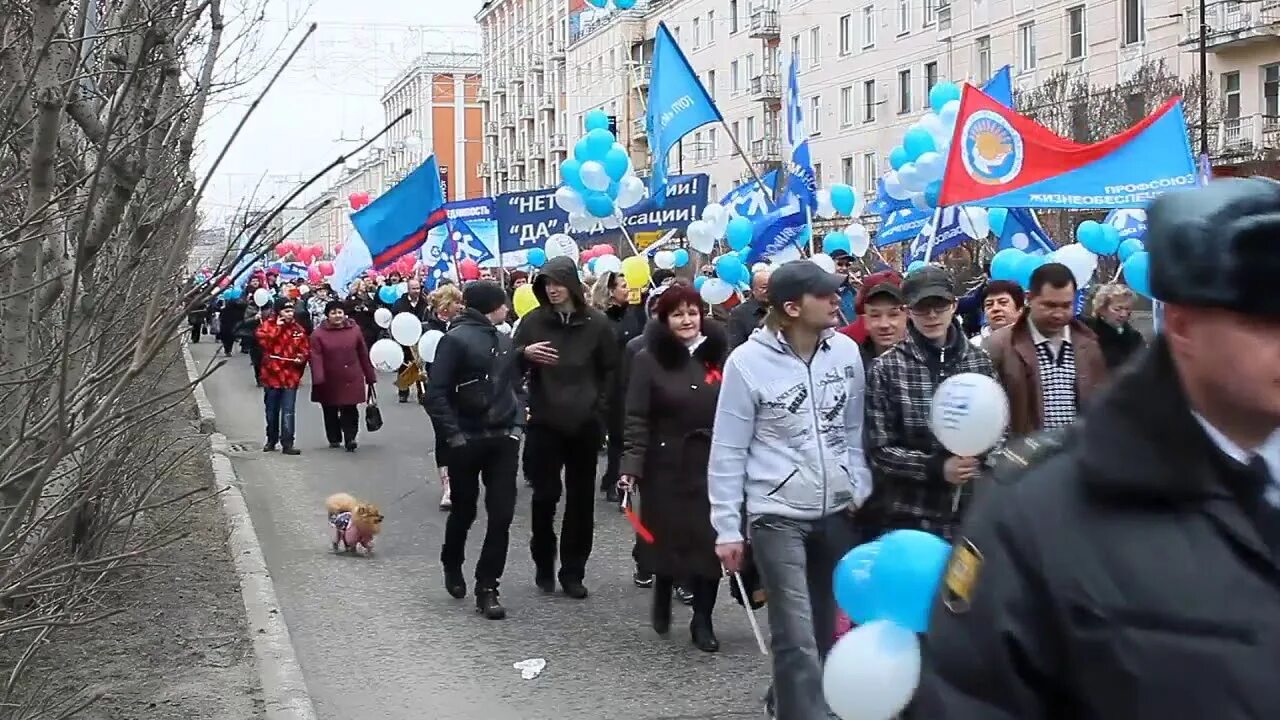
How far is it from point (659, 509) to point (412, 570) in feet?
9.32

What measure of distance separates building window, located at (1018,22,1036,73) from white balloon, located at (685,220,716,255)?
28.2 meters

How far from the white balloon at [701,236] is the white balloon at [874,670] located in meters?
15.2

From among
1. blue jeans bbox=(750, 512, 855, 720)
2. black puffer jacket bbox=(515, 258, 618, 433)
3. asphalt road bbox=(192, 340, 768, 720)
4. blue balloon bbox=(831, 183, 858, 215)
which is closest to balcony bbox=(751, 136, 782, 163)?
blue balloon bbox=(831, 183, 858, 215)

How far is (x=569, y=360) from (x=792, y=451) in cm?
322

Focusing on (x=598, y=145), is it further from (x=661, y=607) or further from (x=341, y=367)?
(x=661, y=607)

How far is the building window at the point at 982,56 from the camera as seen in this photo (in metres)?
46.6

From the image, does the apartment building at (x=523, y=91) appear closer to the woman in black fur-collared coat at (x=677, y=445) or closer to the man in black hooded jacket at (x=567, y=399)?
the man in black hooded jacket at (x=567, y=399)

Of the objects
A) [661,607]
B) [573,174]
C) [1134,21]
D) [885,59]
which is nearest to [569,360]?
[661,607]

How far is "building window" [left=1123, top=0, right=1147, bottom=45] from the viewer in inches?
1544

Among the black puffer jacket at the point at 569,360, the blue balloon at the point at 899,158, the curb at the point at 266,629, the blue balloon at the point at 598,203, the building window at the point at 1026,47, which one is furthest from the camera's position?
the building window at the point at 1026,47

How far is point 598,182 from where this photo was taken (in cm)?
1838

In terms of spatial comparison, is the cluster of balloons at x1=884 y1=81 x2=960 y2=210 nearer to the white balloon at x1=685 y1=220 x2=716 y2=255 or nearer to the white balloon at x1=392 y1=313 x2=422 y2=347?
the white balloon at x1=685 y1=220 x2=716 y2=255

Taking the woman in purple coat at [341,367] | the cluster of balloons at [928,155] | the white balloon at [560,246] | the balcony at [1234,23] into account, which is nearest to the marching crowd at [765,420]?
the woman in purple coat at [341,367]

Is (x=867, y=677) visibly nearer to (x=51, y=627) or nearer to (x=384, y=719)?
(x=51, y=627)
